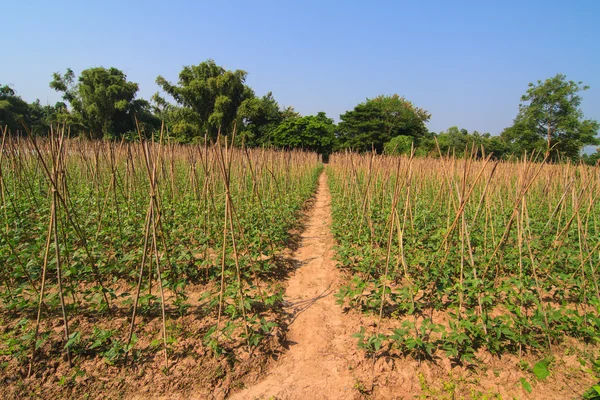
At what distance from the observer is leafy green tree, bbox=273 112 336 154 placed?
28734 millimetres

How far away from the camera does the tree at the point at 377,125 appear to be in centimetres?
3134

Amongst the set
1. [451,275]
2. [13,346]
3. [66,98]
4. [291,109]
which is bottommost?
[13,346]

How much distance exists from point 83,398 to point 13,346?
28.7 inches

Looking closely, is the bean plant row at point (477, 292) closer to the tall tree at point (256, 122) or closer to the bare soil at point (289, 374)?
the bare soil at point (289, 374)

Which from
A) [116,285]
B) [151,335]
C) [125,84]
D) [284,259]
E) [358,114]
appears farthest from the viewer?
[358,114]

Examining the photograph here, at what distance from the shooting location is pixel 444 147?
2698cm

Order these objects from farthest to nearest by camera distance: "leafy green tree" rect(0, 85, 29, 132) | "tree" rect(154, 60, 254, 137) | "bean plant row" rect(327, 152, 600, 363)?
"tree" rect(154, 60, 254, 137), "leafy green tree" rect(0, 85, 29, 132), "bean plant row" rect(327, 152, 600, 363)

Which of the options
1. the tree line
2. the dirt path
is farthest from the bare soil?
the tree line

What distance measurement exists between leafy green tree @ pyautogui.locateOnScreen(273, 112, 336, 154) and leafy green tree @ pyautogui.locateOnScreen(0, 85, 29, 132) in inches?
784

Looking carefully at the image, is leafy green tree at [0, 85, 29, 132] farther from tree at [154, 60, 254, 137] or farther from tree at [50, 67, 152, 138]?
tree at [154, 60, 254, 137]

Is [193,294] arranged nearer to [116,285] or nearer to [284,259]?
[116,285]

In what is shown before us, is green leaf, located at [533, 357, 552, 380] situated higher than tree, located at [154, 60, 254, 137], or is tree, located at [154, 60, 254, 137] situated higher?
tree, located at [154, 60, 254, 137]

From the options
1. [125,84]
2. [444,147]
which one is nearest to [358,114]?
[444,147]

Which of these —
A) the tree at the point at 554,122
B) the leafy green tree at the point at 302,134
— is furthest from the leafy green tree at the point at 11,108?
the tree at the point at 554,122
